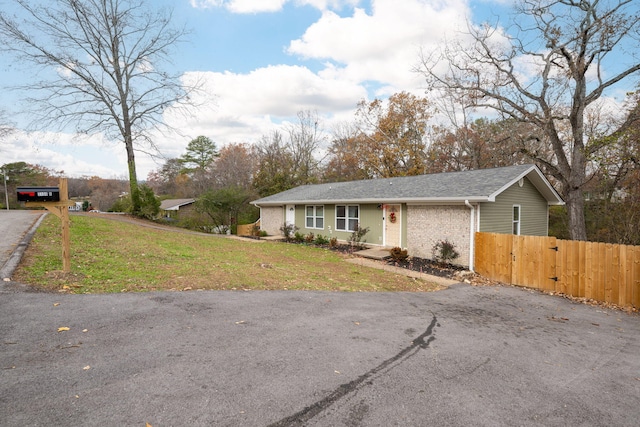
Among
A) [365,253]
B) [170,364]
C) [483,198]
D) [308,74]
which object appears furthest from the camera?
[308,74]

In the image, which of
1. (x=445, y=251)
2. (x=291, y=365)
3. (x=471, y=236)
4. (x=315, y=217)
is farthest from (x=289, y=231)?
(x=291, y=365)

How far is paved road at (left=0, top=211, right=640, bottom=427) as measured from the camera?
260cm

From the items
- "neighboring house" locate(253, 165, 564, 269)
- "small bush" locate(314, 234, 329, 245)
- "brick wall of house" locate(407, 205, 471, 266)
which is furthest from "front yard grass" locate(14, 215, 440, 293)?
"small bush" locate(314, 234, 329, 245)

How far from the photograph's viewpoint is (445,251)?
11.3m

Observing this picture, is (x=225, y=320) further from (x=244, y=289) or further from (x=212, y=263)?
(x=212, y=263)

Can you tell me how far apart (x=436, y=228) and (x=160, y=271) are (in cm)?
959

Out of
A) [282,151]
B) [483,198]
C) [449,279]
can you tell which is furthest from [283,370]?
[282,151]

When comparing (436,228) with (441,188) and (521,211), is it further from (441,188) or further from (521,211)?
(521,211)

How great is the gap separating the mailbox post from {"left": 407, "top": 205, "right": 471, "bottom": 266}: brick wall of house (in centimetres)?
1109

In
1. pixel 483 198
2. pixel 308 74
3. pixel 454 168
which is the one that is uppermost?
pixel 308 74

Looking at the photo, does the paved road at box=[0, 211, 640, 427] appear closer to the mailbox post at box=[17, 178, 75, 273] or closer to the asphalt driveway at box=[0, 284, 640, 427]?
the asphalt driveway at box=[0, 284, 640, 427]

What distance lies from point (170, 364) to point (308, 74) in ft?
65.6

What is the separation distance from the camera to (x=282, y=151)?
32.3m

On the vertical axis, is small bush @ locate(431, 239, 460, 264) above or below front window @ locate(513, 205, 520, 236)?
below
